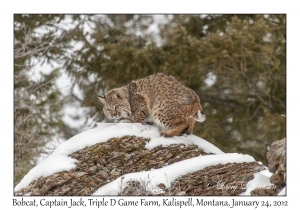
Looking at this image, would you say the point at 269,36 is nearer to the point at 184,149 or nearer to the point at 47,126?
the point at 47,126

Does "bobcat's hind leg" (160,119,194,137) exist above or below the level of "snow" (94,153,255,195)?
above

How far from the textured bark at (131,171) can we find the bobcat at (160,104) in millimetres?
527

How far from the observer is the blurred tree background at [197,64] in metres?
15.1

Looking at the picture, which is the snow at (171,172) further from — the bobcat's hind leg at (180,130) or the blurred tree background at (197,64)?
the blurred tree background at (197,64)

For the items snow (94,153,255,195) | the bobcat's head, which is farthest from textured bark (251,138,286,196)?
the bobcat's head

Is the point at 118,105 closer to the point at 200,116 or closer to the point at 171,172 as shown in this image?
the point at 200,116

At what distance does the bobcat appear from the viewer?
7.77m

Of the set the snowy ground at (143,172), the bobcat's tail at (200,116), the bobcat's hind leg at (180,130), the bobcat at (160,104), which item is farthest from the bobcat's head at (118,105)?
the bobcat's tail at (200,116)

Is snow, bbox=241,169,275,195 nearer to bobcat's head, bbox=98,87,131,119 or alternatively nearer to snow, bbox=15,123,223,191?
snow, bbox=15,123,223,191

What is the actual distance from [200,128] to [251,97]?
2.35 m

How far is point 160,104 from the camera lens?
26.3 feet

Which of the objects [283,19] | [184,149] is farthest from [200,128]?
[184,149]

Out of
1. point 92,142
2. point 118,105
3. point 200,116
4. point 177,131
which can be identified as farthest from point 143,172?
point 118,105

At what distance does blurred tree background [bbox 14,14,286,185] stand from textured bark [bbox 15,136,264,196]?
25.5 ft
